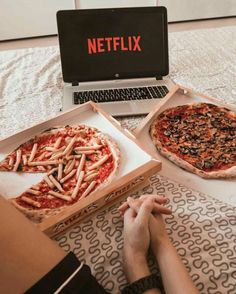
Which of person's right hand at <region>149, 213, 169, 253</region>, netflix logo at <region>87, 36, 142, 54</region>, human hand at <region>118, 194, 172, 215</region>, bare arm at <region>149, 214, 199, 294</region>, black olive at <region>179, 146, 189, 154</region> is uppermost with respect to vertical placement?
netflix logo at <region>87, 36, 142, 54</region>

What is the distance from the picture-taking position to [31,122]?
120 cm

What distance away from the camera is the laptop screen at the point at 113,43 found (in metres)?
1.31

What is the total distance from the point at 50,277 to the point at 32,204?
11.3 inches

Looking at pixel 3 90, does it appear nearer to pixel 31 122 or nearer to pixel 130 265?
pixel 31 122

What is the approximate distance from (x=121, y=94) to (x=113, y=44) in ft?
0.74

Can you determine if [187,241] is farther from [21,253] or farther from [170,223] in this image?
[21,253]

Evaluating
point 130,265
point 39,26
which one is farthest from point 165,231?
point 39,26

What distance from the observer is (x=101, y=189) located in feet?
2.62

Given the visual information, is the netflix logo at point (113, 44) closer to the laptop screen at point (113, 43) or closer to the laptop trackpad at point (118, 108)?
the laptop screen at point (113, 43)

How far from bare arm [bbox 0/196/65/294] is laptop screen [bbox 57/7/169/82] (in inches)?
34.7

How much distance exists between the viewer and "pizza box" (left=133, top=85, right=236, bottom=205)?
2.89 feet

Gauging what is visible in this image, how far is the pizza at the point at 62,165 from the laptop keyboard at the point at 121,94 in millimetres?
277

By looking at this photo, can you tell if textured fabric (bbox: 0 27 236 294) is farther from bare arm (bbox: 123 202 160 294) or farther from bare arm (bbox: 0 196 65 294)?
bare arm (bbox: 0 196 65 294)

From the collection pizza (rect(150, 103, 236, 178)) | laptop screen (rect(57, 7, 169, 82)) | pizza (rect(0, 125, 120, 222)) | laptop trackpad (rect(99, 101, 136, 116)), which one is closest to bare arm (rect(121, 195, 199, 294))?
pizza (rect(0, 125, 120, 222))
